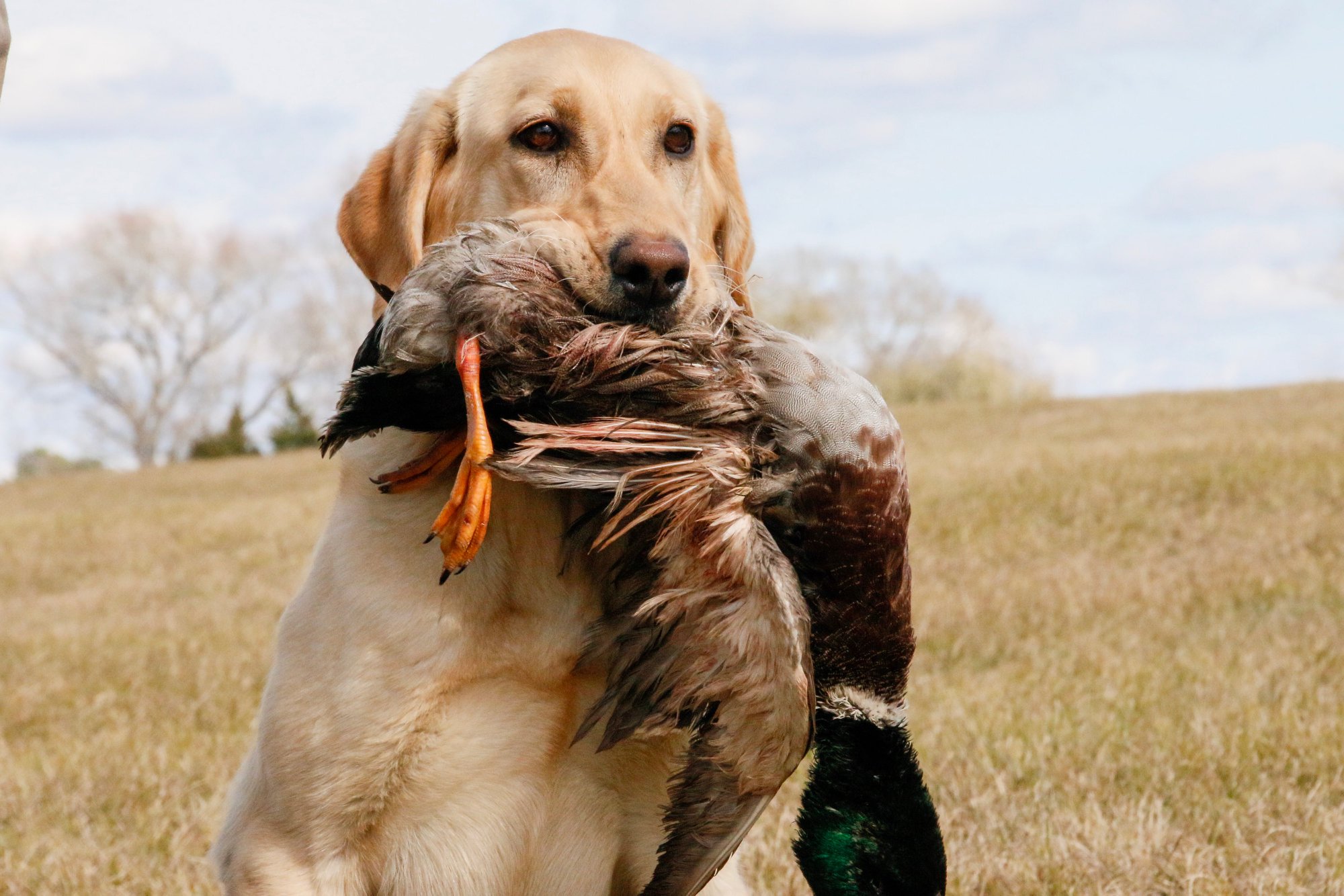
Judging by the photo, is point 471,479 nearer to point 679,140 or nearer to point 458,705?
point 458,705

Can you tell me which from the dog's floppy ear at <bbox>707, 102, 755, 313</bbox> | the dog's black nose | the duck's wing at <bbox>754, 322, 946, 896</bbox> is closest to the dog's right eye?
the dog's floppy ear at <bbox>707, 102, 755, 313</bbox>

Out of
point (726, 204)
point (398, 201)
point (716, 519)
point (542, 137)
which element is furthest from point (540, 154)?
point (716, 519)

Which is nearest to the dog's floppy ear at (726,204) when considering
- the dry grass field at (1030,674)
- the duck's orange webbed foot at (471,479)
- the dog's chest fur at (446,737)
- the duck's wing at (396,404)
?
the dog's chest fur at (446,737)

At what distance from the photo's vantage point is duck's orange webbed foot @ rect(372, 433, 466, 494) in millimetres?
2598

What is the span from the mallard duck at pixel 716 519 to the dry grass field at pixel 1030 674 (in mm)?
1451

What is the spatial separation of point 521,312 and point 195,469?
87.6 ft

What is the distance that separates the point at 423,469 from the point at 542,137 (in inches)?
35.1

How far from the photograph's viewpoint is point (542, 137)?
3102 mm

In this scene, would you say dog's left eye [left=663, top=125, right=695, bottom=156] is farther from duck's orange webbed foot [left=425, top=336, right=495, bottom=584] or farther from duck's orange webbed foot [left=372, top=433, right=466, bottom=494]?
duck's orange webbed foot [left=425, top=336, right=495, bottom=584]

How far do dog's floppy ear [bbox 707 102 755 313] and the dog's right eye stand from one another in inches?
21.0

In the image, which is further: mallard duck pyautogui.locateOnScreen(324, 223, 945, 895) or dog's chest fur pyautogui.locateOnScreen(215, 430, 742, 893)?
dog's chest fur pyautogui.locateOnScreen(215, 430, 742, 893)

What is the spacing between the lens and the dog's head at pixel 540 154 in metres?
3.02

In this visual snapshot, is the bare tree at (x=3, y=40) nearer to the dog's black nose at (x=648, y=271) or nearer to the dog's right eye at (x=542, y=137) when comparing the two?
the dog's right eye at (x=542, y=137)

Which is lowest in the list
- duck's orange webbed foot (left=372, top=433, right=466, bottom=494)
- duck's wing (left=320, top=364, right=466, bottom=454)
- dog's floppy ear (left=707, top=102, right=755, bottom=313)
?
duck's orange webbed foot (left=372, top=433, right=466, bottom=494)
